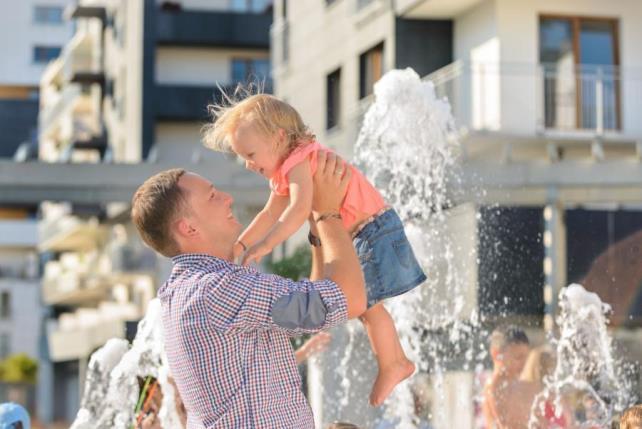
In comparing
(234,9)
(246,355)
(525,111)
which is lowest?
(246,355)

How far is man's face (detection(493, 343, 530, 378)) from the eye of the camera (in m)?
8.23

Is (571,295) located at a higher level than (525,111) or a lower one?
lower

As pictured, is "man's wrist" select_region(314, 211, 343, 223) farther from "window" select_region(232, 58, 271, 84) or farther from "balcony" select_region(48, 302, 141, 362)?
"window" select_region(232, 58, 271, 84)

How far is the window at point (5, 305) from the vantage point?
7412cm

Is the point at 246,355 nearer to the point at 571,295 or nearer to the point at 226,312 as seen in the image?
the point at 226,312

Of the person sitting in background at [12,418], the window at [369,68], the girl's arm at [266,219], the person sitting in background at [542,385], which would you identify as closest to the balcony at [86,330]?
the window at [369,68]

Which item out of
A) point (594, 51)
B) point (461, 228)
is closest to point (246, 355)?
point (461, 228)

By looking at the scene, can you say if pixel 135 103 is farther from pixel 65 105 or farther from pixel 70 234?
pixel 65 105

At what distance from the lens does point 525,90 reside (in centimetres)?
2367

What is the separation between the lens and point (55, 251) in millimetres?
68438

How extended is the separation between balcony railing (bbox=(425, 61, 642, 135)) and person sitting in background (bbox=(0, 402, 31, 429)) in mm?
16600

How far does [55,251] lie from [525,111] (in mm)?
47480

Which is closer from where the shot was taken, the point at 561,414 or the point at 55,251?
the point at 561,414

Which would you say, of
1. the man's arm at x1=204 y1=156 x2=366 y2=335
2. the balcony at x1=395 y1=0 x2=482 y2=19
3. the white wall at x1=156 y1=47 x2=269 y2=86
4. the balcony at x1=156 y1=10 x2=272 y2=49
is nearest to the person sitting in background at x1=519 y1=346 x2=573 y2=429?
the man's arm at x1=204 y1=156 x2=366 y2=335
